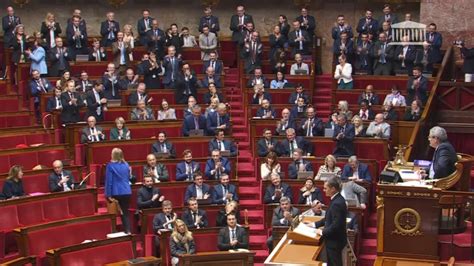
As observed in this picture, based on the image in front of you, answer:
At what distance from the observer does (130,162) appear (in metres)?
11.3

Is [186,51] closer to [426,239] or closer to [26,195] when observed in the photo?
[26,195]

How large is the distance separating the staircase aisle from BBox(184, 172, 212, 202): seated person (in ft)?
1.95

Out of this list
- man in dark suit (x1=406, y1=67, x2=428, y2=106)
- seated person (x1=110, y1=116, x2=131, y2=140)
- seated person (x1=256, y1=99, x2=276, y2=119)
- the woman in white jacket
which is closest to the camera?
seated person (x1=110, y1=116, x2=131, y2=140)

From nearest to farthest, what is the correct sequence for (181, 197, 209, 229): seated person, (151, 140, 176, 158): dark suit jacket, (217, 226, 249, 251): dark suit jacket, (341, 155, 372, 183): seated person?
(217, 226, 249, 251): dark suit jacket, (181, 197, 209, 229): seated person, (341, 155, 372, 183): seated person, (151, 140, 176, 158): dark suit jacket

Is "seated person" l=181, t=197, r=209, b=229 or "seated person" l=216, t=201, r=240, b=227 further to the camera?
"seated person" l=181, t=197, r=209, b=229

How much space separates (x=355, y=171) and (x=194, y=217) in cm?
207

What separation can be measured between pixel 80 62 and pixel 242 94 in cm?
242

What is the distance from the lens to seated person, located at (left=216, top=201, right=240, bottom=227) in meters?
9.91

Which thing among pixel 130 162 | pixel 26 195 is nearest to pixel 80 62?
pixel 130 162

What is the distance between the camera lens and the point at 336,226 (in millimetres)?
6652

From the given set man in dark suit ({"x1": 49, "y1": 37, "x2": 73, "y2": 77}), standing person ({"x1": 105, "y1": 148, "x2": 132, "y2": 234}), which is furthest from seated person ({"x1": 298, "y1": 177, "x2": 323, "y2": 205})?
man in dark suit ({"x1": 49, "y1": 37, "x2": 73, "y2": 77})

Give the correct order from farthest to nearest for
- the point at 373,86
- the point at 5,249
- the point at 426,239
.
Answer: the point at 373,86 → the point at 5,249 → the point at 426,239

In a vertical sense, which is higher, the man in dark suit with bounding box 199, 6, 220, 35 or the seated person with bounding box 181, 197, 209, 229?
the man in dark suit with bounding box 199, 6, 220, 35

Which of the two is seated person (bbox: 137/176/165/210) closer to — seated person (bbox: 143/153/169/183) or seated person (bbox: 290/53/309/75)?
seated person (bbox: 143/153/169/183)
